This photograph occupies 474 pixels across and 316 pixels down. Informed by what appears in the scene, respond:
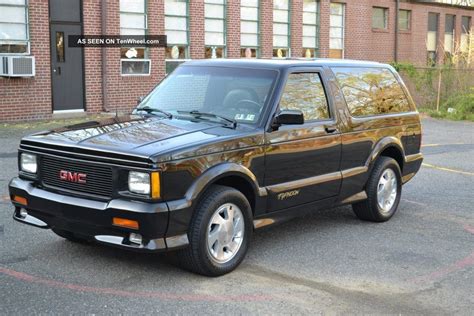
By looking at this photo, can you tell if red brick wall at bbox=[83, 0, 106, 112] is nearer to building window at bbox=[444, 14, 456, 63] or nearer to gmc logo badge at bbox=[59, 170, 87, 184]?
gmc logo badge at bbox=[59, 170, 87, 184]

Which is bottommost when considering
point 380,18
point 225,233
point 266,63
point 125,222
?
point 225,233

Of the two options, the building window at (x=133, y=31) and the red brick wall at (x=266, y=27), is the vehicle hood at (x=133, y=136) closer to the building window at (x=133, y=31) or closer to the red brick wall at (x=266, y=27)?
the building window at (x=133, y=31)

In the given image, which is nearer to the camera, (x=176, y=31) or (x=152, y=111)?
(x=152, y=111)

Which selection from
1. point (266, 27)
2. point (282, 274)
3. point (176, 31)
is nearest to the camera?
point (282, 274)

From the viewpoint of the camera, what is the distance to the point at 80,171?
492 cm

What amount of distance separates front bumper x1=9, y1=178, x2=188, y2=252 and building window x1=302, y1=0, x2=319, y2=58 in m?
19.1

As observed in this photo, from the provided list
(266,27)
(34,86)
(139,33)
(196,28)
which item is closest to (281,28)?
(266,27)

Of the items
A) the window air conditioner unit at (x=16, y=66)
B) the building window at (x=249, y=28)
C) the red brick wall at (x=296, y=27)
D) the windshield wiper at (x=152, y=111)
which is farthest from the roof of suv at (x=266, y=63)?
the red brick wall at (x=296, y=27)

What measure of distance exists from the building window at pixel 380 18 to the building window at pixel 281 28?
5.85 metres

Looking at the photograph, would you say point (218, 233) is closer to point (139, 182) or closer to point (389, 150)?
point (139, 182)

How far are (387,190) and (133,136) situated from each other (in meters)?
3.31

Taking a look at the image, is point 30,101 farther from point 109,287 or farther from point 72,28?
point 109,287

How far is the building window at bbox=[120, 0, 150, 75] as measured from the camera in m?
17.7

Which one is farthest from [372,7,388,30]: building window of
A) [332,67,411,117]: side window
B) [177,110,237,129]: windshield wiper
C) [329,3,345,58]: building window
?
[177,110,237,129]: windshield wiper
